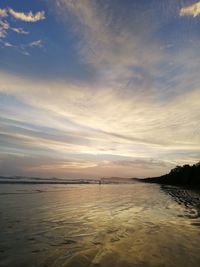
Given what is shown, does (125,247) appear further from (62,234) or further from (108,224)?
(108,224)

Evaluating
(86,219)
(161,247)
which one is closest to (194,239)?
(161,247)

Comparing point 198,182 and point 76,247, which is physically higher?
point 198,182

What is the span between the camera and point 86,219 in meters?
13.1

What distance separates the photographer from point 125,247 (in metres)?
8.04

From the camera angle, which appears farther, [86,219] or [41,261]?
[86,219]

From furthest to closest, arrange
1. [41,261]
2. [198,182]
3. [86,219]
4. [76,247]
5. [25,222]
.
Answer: [198,182] < [86,219] < [25,222] < [76,247] < [41,261]

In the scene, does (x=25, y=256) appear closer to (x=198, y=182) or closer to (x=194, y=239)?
(x=194, y=239)

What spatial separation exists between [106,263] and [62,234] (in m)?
3.59

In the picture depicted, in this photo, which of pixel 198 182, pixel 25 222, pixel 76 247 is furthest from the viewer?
pixel 198 182

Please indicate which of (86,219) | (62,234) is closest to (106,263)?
(62,234)

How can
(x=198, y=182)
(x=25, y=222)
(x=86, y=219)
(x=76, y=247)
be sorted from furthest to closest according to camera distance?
(x=198, y=182) → (x=86, y=219) → (x=25, y=222) → (x=76, y=247)

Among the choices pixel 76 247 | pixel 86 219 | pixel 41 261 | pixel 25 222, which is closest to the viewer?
pixel 41 261

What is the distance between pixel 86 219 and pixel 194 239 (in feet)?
18.6

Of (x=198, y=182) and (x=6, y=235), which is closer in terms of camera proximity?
(x=6, y=235)
